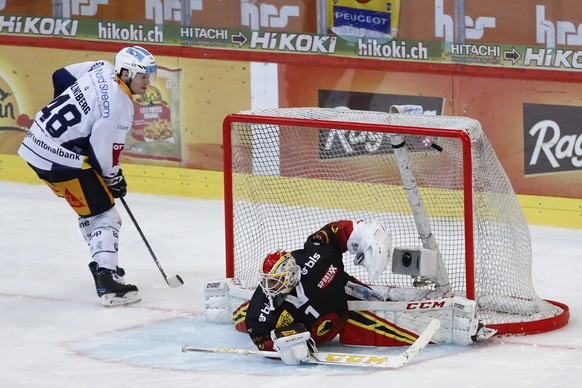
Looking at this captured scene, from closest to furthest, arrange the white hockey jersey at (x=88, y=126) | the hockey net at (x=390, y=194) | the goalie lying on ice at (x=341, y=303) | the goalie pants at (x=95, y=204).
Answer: the goalie lying on ice at (x=341, y=303)
the hockey net at (x=390, y=194)
the white hockey jersey at (x=88, y=126)
the goalie pants at (x=95, y=204)

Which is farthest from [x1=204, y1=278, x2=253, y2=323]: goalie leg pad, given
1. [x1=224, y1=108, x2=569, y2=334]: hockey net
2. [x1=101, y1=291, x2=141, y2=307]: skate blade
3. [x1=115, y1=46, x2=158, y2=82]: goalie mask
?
[x1=115, y1=46, x2=158, y2=82]: goalie mask

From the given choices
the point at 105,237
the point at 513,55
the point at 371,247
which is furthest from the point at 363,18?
the point at 371,247

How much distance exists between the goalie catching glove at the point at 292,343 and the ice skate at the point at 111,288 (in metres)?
1.34

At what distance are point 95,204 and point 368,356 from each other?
173 centimetres

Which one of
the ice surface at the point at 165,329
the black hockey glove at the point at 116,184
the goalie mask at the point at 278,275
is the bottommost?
the ice surface at the point at 165,329

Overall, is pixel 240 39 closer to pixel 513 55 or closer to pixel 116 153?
pixel 513 55

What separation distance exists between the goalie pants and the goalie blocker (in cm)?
Answer: 141

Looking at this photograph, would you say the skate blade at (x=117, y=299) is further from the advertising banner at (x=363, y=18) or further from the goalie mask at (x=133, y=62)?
the advertising banner at (x=363, y=18)

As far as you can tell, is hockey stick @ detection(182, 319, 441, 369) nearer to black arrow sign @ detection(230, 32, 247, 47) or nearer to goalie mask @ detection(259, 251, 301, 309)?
goalie mask @ detection(259, 251, 301, 309)

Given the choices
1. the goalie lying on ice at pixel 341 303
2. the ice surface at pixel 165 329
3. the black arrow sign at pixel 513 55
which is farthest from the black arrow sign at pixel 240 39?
the goalie lying on ice at pixel 341 303

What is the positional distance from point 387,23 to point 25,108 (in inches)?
108

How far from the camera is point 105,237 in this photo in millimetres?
6645

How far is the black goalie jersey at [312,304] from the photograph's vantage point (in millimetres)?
5566

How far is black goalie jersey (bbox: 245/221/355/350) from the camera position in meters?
5.57
